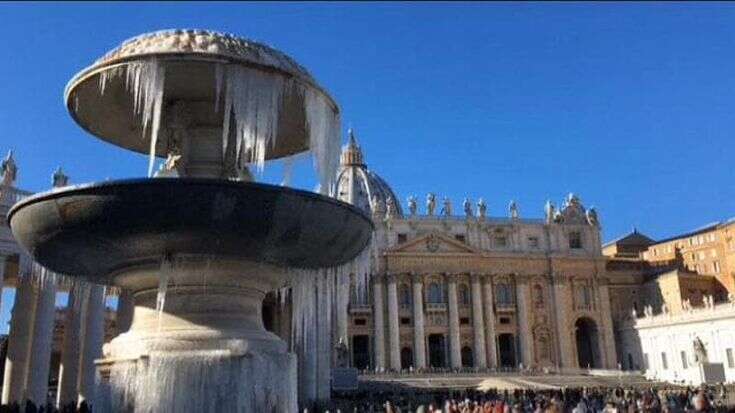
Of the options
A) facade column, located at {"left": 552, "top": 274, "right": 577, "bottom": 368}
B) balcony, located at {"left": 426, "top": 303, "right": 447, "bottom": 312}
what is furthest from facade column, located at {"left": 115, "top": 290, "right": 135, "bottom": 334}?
facade column, located at {"left": 552, "top": 274, "right": 577, "bottom": 368}

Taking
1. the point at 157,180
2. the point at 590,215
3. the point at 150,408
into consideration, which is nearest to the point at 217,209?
the point at 157,180

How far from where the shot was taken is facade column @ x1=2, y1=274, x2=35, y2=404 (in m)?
20.1

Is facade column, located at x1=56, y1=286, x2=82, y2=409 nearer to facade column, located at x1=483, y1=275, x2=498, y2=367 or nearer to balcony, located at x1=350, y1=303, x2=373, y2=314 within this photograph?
balcony, located at x1=350, y1=303, x2=373, y2=314

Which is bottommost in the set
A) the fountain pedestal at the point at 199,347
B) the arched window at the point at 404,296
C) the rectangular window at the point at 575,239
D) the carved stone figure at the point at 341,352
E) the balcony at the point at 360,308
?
the fountain pedestal at the point at 199,347

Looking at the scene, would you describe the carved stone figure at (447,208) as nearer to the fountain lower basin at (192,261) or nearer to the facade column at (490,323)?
the facade column at (490,323)

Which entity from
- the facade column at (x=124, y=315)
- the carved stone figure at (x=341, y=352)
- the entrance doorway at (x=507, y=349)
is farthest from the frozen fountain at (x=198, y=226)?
the entrance doorway at (x=507, y=349)

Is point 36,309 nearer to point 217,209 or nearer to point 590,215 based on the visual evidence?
point 217,209

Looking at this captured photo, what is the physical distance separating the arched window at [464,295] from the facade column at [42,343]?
41579 mm

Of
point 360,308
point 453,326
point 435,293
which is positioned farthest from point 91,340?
point 435,293

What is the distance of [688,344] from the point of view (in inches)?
1905

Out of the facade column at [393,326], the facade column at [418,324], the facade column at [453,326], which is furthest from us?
the facade column at [453,326]

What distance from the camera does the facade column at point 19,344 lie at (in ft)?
66.0

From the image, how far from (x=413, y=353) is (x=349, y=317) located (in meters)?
5.65

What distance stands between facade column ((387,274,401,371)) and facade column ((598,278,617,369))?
17.1 m
